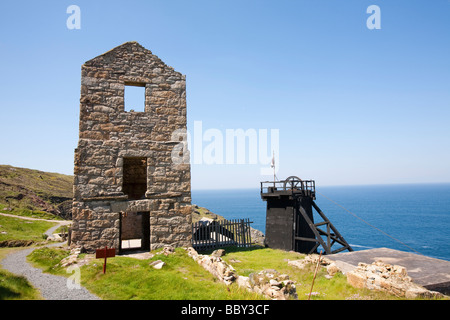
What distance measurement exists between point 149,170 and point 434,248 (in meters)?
56.5

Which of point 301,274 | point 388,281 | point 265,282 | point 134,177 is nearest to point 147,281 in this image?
point 265,282

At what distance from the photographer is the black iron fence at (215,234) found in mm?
15906

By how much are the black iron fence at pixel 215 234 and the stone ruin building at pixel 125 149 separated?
2.67 m

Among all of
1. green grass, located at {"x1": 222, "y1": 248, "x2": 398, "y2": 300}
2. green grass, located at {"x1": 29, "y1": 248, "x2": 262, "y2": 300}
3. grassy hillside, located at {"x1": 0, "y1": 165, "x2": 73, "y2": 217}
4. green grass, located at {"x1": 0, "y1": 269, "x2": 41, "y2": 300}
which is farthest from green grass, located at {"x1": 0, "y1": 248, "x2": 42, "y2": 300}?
grassy hillside, located at {"x1": 0, "y1": 165, "x2": 73, "y2": 217}

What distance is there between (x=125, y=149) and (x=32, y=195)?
2733cm

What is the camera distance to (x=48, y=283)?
8109 millimetres

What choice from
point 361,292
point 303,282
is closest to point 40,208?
point 303,282

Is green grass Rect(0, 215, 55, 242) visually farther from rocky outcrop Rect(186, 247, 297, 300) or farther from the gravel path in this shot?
rocky outcrop Rect(186, 247, 297, 300)

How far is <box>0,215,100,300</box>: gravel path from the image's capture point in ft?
23.1

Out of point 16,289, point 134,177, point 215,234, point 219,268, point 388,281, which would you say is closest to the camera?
point 16,289

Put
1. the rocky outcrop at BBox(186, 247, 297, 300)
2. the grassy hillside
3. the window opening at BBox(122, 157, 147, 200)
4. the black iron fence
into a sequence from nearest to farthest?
the rocky outcrop at BBox(186, 247, 297, 300)
the black iron fence
the window opening at BBox(122, 157, 147, 200)
the grassy hillside

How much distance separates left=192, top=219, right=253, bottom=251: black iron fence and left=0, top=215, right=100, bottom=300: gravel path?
7.72 meters

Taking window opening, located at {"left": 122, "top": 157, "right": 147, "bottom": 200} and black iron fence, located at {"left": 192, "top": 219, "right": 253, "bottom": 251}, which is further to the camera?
window opening, located at {"left": 122, "top": 157, "right": 147, "bottom": 200}

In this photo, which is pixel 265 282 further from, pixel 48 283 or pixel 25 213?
pixel 25 213
